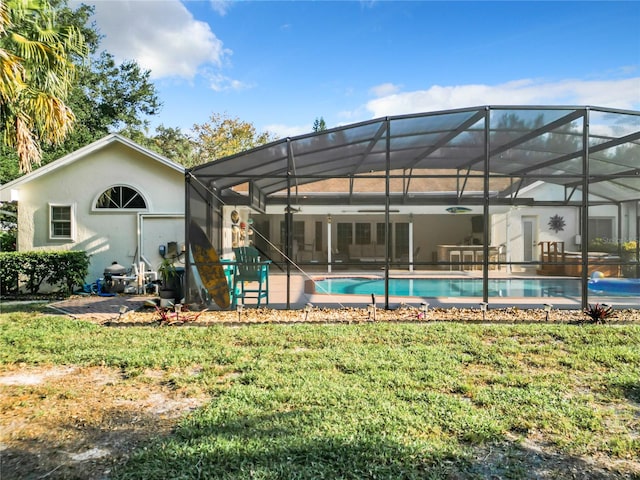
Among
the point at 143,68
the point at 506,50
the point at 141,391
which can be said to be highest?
the point at 143,68

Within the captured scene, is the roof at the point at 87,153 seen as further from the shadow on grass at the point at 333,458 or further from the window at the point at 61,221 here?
the shadow on grass at the point at 333,458

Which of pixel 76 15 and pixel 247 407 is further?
pixel 76 15

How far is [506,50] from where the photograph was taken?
1211cm

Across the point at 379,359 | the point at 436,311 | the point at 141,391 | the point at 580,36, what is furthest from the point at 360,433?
the point at 580,36

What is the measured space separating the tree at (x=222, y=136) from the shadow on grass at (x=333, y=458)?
→ 97.5 feet

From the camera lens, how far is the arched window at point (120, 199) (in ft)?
41.5

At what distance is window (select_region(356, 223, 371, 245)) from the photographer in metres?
21.5

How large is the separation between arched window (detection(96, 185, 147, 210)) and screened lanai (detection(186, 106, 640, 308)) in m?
2.85

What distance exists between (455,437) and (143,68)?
86.3ft

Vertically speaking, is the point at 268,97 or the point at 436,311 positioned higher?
the point at 268,97

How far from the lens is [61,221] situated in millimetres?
12672

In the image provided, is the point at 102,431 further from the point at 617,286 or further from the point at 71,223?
the point at 617,286

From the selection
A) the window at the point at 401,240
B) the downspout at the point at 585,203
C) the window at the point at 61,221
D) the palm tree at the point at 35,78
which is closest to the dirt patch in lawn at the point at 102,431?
the palm tree at the point at 35,78

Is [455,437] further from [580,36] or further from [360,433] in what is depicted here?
[580,36]
